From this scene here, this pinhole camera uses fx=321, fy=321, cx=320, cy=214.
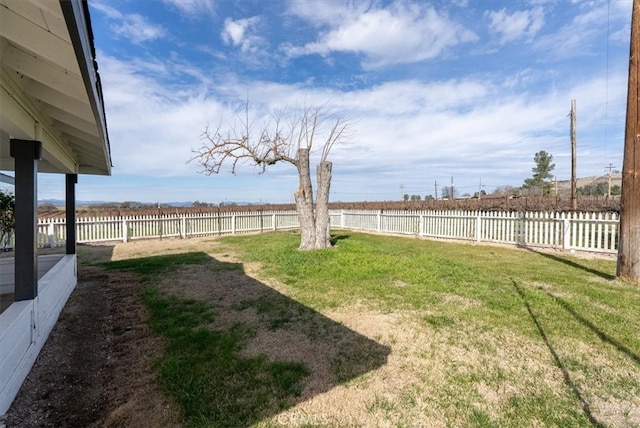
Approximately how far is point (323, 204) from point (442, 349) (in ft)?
21.2

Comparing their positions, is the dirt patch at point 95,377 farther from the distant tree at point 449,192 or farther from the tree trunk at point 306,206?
the distant tree at point 449,192

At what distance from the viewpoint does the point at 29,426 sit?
2.27m

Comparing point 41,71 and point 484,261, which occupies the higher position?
point 41,71

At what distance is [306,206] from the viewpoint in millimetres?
9383

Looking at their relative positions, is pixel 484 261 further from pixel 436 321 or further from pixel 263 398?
pixel 263 398

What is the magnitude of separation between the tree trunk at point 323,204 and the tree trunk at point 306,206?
169mm

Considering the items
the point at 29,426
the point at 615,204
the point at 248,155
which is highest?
the point at 248,155

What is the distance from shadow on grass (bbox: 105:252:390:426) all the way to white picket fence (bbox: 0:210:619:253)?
300 inches

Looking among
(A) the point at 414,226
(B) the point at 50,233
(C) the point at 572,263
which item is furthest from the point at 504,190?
(B) the point at 50,233

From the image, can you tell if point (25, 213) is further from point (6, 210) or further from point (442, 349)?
point (6, 210)

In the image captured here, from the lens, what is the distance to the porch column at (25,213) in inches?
116

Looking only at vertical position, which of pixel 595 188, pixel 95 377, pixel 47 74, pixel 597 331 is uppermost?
pixel 595 188

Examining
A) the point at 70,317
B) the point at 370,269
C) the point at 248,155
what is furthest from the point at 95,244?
the point at 370,269

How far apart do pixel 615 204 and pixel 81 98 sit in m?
22.0
